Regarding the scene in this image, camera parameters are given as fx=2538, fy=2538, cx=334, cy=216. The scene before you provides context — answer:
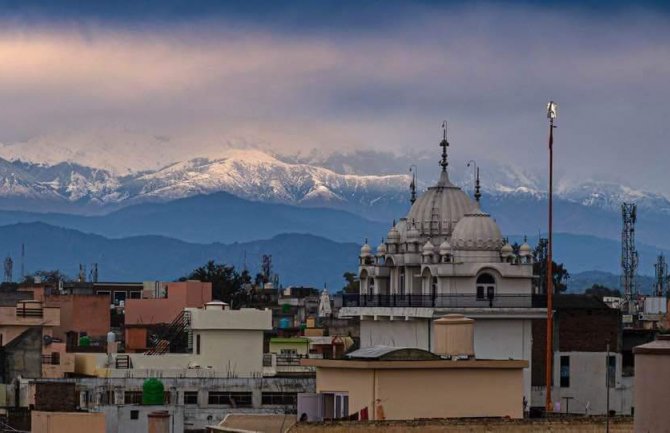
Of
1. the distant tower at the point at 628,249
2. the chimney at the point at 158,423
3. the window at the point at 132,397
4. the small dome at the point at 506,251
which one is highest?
the distant tower at the point at 628,249

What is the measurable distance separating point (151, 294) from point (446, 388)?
9738cm

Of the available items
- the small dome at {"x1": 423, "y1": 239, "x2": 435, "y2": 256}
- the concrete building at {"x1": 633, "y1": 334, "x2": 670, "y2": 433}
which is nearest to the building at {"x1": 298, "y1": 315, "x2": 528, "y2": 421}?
the concrete building at {"x1": 633, "y1": 334, "x2": 670, "y2": 433}

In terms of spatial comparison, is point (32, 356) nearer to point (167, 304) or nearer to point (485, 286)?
point (485, 286)

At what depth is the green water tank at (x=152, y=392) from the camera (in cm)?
6681

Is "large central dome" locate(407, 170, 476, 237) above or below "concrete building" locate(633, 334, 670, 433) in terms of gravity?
above

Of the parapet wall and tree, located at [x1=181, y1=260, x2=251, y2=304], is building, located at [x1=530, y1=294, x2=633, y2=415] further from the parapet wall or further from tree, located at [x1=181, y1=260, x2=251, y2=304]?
tree, located at [x1=181, y1=260, x2=251, y2=304]

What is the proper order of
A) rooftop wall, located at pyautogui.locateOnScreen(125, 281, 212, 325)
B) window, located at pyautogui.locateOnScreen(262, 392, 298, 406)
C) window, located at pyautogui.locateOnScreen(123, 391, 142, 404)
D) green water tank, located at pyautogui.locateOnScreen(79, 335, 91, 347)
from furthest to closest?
rooftop wall, located at pyautogui.locateOnScreen(125, 281, 212, 325), green water tank, located at pyautogui.locateOnScreen(79, 335, 91, 347), window, located at pyautogui.locateOnScreen(262, 392, 298, 406), window, located at pyautogui.locateOnScreen(123, 391, 142, 404)

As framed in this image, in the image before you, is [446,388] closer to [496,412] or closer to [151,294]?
[496,412]

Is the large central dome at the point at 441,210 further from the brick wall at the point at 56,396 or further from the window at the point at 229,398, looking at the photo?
the brick wall at the point at 56,396

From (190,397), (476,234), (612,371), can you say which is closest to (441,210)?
(476,234)

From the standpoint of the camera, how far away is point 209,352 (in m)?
77.1

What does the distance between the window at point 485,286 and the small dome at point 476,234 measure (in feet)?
3.00

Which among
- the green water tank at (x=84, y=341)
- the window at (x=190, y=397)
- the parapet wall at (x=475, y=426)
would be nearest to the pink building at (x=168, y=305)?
the green water tank at (x=84, y=341)

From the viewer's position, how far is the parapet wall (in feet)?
127
